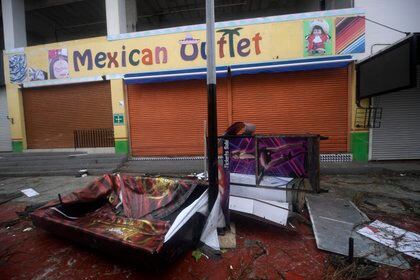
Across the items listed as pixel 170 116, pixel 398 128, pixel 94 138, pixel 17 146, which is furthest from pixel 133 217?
pixel 17 146

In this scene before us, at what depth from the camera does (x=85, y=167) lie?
32.0 ft

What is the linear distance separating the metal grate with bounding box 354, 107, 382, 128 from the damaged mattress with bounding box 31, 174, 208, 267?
769 cm

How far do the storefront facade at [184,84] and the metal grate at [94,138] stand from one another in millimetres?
231

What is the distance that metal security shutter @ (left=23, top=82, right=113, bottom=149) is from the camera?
10.9 m

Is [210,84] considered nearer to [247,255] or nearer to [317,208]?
[247,255]

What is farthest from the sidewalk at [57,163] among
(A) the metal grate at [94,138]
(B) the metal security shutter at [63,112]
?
(B) the metal security shutter at [63,112]

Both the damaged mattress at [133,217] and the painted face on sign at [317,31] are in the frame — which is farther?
the painted face on sign at [317,31]

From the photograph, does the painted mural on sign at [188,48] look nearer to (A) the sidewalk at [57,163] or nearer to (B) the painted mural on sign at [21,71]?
(B) the painted mural on sign at [21,71]

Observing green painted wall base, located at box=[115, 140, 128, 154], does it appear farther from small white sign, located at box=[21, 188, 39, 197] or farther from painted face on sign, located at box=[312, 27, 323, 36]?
painted face on sign, located at box=[312, 27, 323, 36]

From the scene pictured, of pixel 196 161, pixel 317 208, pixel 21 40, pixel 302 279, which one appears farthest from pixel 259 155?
pixel 21 40

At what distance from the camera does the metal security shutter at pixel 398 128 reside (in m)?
9.06

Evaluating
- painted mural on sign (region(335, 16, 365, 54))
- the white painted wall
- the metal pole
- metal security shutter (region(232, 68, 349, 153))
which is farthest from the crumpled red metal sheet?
the white painted wall

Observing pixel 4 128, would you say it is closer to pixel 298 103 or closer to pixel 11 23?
pixel 11 23

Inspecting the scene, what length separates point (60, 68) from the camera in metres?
10.9
